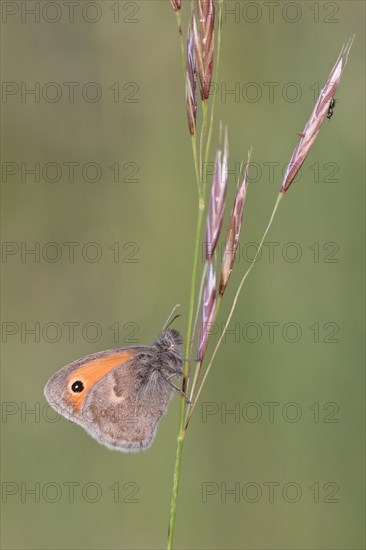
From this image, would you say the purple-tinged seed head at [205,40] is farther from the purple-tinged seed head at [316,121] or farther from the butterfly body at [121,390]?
the butterfly body at [121,390]

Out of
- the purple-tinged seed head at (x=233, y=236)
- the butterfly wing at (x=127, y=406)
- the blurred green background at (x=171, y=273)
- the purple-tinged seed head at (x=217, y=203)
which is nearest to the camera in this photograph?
the purple-tinged seed head at (x=217, y=203)

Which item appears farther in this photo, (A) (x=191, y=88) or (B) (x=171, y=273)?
(B) (x=171, y=273)

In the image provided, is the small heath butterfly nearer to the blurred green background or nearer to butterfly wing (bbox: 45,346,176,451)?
butterfly wing (bbox: 45,346,176,451)

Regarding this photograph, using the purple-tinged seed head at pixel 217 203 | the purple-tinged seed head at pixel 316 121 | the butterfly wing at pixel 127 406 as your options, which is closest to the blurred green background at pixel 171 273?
the butterfly wing at pixel 127 406

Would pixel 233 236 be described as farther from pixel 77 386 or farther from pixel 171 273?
pixel 171 273

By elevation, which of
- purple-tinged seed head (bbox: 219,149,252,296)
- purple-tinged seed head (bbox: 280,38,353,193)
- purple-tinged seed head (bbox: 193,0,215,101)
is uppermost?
purple-tinged seed head (bbox: 193,0,215,101)

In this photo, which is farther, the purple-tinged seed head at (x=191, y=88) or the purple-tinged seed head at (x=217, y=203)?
the purple-tinged seed head at (x=191, y=88)

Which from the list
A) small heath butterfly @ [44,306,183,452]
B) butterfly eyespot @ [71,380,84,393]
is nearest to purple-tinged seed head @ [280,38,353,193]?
small heath butterfly @ [44,306,183,452]

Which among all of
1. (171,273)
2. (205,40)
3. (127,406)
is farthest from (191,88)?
(171,273)

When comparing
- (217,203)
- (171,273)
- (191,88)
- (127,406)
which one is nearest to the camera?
(217,203)
